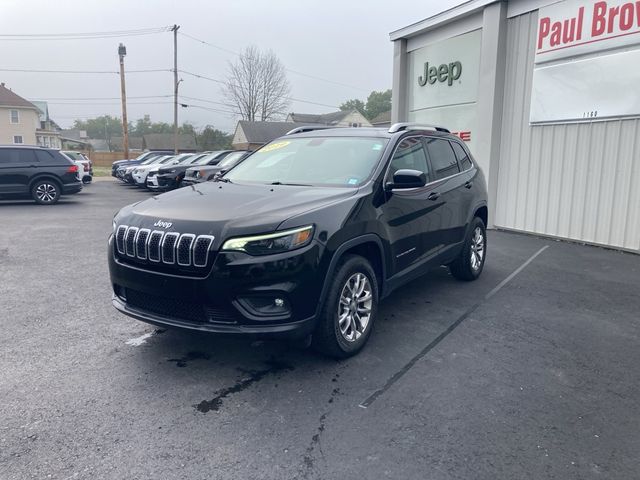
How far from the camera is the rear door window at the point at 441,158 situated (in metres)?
5.38

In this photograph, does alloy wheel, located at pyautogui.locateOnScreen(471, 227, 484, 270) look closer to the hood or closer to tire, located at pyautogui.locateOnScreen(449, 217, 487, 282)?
tire, located at pyautogui.locateOnScreen(449, 217, 487, 282)

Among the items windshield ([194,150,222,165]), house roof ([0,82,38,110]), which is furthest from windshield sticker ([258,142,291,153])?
house roof ([0,82,38,110])

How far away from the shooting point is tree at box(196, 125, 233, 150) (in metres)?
64.4

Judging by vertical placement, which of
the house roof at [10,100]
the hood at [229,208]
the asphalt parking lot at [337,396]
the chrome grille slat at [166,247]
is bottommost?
the asphalt parking lot at [337,396]

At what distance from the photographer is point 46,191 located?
1451cm

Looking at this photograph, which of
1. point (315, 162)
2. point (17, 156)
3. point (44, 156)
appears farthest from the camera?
point (44, 156)

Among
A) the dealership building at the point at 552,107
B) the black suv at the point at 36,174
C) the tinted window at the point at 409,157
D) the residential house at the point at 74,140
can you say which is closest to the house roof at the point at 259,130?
the residential house at the point at 74,140

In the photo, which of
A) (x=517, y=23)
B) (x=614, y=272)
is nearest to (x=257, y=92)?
(x=517, y=23)

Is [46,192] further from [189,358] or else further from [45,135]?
[45,135]

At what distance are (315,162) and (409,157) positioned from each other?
94 centimetres

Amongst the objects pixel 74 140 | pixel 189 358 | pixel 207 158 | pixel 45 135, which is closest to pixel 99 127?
pixel 74 140

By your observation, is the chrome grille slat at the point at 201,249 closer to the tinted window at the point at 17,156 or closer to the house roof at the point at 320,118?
the tinted window at the point at 17,156

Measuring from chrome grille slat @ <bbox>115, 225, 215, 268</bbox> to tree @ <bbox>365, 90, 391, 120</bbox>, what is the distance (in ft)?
278

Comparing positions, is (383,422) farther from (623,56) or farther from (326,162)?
(623,56)
